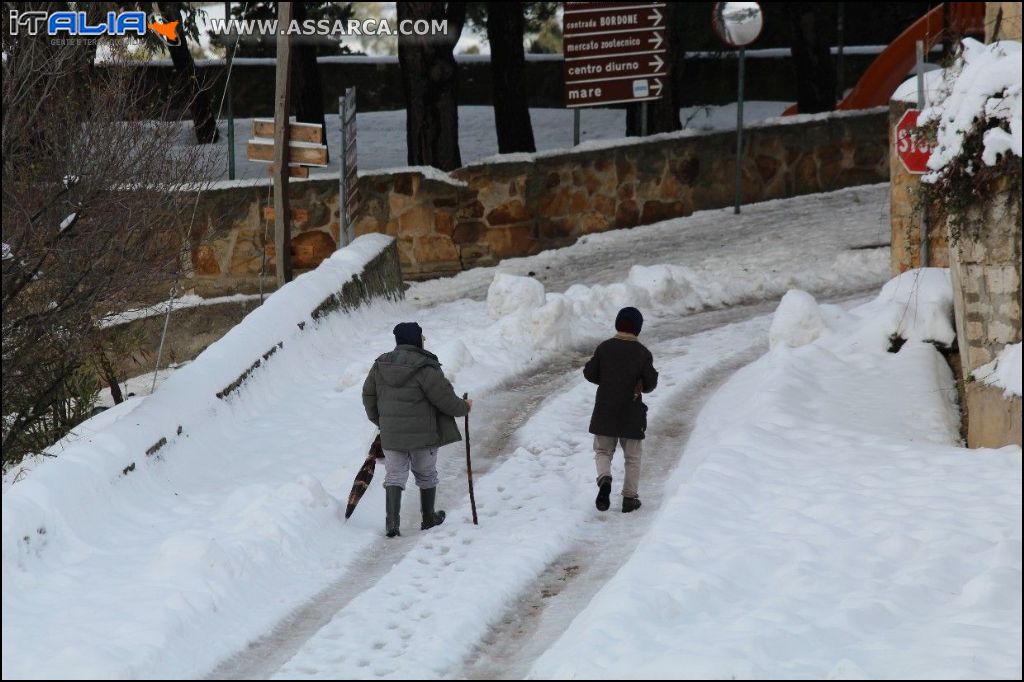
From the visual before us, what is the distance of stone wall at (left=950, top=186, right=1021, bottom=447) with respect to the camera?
9.12 m

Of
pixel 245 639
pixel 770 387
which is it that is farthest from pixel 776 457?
pixel 245 639

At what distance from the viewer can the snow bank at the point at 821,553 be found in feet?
20.5

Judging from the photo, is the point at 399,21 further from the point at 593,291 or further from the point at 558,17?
the point at 558,17

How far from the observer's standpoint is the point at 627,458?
883 centimetres

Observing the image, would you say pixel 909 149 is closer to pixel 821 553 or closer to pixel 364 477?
pixel 821 553

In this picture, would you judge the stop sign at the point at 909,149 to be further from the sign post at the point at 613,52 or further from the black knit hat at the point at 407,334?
the sign post at the point at 613,52

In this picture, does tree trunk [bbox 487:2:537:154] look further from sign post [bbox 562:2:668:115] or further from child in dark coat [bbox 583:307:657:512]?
child in dark coat [bbox 583:307:657:512]

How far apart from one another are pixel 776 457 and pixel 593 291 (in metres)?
5.26

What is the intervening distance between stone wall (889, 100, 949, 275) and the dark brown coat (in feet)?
14.6

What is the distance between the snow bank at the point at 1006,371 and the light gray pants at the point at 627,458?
8.71ft

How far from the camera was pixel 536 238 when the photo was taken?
18.8 m

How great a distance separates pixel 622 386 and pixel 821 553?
1.93 metres

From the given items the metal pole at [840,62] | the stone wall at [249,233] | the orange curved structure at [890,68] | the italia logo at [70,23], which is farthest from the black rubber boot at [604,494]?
the metal pole at [840,62]

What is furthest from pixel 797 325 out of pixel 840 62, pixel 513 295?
pixel 840 62
